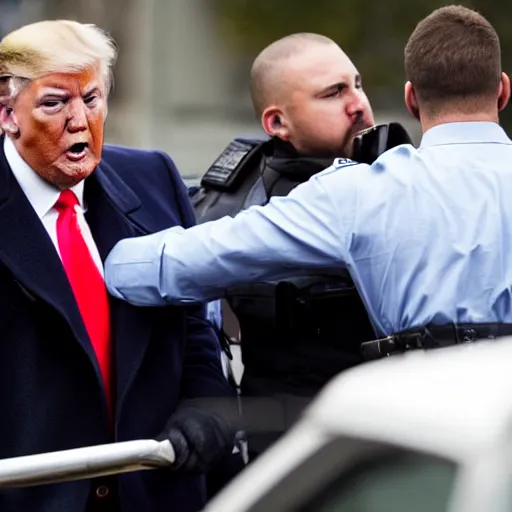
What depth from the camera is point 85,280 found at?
3.23m

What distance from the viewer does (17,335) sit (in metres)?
3.09

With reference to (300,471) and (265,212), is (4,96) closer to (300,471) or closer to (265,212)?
(265,212)

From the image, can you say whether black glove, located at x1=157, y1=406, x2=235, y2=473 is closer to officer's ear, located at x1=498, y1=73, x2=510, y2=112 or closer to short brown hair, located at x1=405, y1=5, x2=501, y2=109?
short brown hair, located at x1=405, y1=5, x2=501, y2=109

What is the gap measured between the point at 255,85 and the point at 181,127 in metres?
11.0

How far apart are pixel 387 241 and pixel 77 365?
690 millimetres

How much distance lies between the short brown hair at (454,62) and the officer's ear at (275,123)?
589mm

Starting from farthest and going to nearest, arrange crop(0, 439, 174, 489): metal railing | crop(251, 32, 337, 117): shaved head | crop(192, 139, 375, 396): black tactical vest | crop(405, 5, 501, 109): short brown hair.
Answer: crop(251, 32, 337, 117): shaved head < crop(192, 139, 375, 396): black tactical vest < crop(405, 5, 501, 109): short brown hair < crop(0, 439, 174, 489): metal railing

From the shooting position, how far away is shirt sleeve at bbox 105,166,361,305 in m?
3.16

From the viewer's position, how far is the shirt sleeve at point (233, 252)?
316 centimetres

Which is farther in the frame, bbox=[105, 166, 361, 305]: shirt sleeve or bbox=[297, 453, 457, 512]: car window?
bbox=[105, 166, 361, 305]: shirt sleeve

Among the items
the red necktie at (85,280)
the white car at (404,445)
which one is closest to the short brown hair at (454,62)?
the red necktie at (85,280)

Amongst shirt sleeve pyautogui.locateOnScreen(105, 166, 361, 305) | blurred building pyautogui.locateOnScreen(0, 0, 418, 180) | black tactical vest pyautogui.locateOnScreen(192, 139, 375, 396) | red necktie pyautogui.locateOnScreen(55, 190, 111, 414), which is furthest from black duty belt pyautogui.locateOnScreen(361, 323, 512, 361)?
blurred building pyautogui.locateOnScreen(0, 0, 418, 180)

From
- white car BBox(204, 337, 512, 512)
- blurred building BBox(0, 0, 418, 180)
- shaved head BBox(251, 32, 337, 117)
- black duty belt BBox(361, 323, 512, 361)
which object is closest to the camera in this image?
white car BBox(204, 337, 512, 512)

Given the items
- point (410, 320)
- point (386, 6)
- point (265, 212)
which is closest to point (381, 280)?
point (410, 320)
